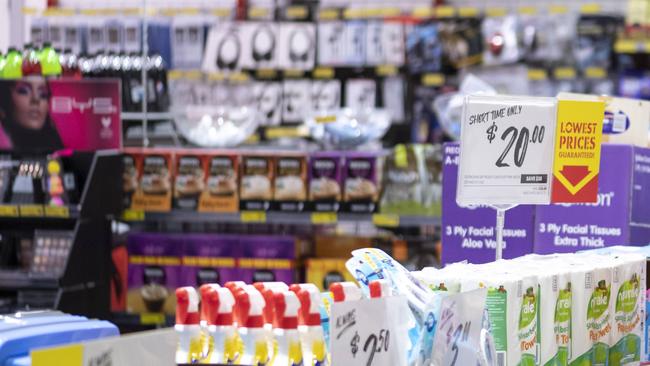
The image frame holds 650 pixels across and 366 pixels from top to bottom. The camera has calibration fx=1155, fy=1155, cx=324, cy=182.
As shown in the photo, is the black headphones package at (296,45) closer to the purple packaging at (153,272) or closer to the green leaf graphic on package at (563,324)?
the purple packaging at (153,272)

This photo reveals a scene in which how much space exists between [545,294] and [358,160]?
3335 mm

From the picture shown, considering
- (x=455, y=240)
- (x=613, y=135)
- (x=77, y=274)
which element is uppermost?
(x=613, y=135)

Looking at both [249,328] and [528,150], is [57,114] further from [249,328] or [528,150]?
[249,328]

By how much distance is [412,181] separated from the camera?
19.6 feet

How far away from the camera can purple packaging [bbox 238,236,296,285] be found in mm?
5980

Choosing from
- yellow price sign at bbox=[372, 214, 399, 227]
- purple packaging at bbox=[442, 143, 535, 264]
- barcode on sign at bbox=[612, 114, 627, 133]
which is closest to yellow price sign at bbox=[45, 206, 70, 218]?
yellow price sign at bbox=[372, 214, 399, 227]

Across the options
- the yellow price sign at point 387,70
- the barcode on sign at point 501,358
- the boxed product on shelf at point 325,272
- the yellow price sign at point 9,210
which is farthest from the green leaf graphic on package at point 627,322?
the yellow price sign at point 387,70

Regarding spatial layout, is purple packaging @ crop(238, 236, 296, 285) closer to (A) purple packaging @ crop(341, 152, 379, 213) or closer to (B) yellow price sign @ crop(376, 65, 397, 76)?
(A) purple packaging @ crop(341, 152, 379, 213)

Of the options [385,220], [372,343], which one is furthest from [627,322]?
[385,220]

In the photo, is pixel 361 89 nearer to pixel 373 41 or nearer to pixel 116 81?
pixel 373 41

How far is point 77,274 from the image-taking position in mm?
5742

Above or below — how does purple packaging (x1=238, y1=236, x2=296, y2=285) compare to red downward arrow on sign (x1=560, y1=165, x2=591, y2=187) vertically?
below

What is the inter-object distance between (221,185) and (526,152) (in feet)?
10.0

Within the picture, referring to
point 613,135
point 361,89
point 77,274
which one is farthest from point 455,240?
point 361,89
